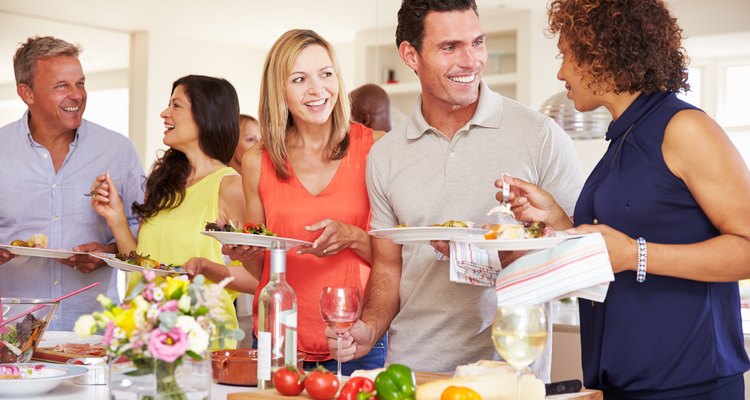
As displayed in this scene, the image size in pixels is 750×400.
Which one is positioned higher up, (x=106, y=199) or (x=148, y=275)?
(x=106, y=199)

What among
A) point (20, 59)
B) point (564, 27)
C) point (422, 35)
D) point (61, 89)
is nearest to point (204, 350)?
point (564, 27)

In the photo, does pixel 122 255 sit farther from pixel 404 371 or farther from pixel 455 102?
pixel 404 371

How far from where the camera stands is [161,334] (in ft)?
5.18

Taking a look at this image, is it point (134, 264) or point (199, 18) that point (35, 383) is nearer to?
point (134, 264)

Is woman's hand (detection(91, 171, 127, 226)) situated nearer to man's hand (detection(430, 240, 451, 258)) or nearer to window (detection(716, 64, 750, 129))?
man's hand (detection(430, 240, 451, 258))

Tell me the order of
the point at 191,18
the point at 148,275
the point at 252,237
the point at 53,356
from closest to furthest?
the point at 148,275 → the point at 252,237 → the point at 53,356 → the point at 191,18

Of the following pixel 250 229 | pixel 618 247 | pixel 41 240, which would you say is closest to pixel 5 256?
pixel 41 240

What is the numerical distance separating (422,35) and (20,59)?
6.66 feet

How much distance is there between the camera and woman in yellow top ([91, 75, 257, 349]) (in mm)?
3373

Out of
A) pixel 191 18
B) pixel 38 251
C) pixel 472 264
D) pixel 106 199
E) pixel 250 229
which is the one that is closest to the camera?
pixel 472 264

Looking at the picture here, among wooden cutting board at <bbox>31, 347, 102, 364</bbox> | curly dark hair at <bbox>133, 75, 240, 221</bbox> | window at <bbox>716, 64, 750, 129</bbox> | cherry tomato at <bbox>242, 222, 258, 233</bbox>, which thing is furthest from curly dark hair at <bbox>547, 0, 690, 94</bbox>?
window at <bbox>716, 64, 750, 129</bbox>

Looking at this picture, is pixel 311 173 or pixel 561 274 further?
pixel 311 173

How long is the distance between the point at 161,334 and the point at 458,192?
3.56 feet

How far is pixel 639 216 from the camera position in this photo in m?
1.88
